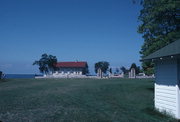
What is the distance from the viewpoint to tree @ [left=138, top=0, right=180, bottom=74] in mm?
18047

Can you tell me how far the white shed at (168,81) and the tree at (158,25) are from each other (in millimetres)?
7385

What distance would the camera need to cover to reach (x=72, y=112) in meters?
10.5

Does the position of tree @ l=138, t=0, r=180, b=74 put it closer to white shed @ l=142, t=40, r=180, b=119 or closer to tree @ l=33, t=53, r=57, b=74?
white shed @ l=142, t=40, r=180, b=119

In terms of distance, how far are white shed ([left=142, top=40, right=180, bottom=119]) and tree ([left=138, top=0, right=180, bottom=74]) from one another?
7.39m

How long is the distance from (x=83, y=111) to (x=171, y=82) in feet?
15.7

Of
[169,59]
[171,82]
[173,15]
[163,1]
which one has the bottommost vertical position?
[171,82]

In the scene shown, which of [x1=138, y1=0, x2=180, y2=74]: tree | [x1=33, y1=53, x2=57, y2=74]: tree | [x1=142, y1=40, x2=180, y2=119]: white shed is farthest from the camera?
[x1=33, y1=53, x2=57, y2=74]: tree

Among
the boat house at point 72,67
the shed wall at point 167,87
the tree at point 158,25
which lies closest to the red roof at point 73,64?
the boat house at point 72,67

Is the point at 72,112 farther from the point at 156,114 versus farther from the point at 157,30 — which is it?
the point at 157,30

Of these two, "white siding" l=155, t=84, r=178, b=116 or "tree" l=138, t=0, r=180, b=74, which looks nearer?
"white siding" l=155, t=84, r=178, b=116

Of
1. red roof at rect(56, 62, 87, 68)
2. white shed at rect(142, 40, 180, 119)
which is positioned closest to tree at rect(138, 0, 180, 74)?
white shed at rect(142, 40, 180, 119)

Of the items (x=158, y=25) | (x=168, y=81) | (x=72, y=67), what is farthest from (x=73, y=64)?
(x=168, y=81)

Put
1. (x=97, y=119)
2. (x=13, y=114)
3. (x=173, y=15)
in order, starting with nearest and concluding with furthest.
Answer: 1. (x=97, y=119)
2. (x=13, y=114)
3. (x=173, y=15)

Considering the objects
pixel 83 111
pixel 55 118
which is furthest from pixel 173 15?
pixel 55 118
